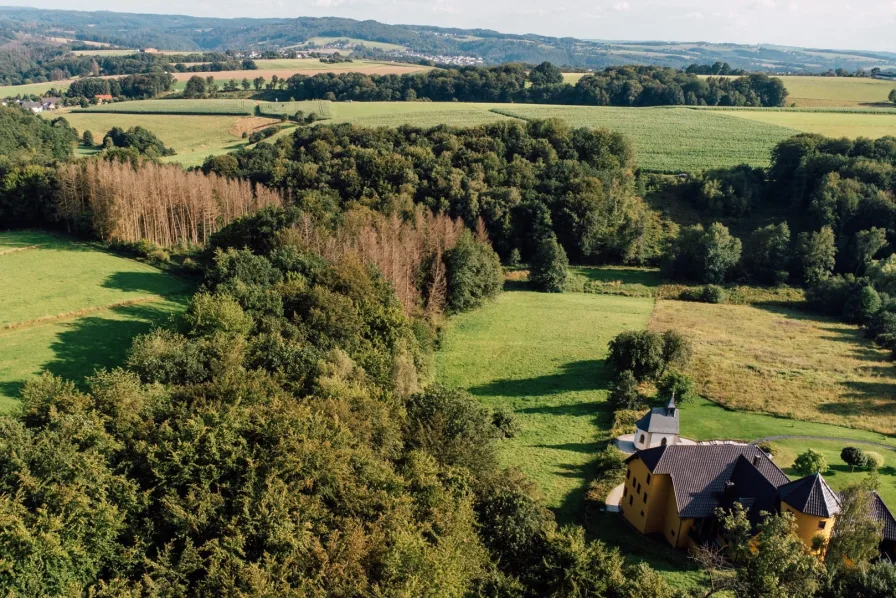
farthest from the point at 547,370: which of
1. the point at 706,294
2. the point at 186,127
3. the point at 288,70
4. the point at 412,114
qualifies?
the point at 288,70

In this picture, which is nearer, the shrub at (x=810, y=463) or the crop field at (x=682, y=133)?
the shrub at (x=810, y=463)

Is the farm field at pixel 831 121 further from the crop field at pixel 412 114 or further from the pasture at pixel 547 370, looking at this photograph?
the pasture at pixel 547 370

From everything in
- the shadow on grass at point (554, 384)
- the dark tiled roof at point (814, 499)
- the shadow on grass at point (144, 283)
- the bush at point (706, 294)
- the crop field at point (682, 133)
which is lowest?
the shadow on grass at point (554, 384)

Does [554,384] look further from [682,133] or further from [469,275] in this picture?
[682,133]

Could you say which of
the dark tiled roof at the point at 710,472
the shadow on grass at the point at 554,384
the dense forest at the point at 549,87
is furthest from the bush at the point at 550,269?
the dense forest at the point at 549,87

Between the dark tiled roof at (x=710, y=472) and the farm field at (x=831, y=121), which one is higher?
the farm field at (x=831, y=121)

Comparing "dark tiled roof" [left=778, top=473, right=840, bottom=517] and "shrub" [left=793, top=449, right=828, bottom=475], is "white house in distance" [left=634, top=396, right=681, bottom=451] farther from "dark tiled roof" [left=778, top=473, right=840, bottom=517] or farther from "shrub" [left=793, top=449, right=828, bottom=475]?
"dark tiled roof" [left=778, top=473, right=840, bottom=517]
